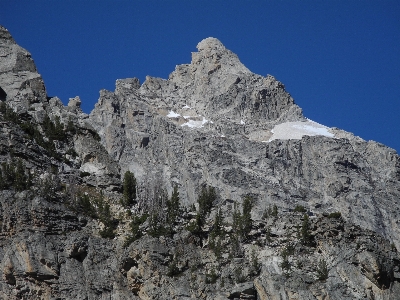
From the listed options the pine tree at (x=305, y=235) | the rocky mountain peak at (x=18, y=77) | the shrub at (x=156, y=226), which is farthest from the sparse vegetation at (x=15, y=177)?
the pine tree at (x=305, y=235)

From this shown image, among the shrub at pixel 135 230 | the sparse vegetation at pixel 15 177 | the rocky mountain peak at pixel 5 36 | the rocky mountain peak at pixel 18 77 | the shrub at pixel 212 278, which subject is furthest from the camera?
the rocky mountain peak at pixel 5 36

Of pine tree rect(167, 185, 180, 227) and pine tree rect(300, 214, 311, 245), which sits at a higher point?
pine tree rect(167, 185, 180, 227)

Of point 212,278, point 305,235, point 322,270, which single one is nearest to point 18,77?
point 212,278

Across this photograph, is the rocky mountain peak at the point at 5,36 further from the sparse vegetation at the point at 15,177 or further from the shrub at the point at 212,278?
the shrub at the point at 212,278

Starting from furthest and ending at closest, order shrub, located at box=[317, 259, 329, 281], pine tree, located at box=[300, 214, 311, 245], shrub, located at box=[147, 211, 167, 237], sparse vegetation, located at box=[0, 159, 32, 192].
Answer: sparse vegetation, located at box=[0, 159, 32, 192], shrub, located at box=[147, 211, 167, 237], pine tree, located at box=[300, 214, 311, 245], shrub, located at box=[317, 259, 329, 281]

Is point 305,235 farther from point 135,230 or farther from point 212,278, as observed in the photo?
point 135,230

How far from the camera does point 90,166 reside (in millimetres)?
78188

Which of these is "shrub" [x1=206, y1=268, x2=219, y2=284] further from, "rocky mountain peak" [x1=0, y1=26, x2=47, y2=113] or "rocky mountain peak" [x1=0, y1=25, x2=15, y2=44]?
"rocky mountain peak" [x1=0, y1=25, x2=15, y2=44]

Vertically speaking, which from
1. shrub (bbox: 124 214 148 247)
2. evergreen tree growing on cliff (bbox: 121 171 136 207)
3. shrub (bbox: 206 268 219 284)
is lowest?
shrub (bbox: 206 268 219 284)

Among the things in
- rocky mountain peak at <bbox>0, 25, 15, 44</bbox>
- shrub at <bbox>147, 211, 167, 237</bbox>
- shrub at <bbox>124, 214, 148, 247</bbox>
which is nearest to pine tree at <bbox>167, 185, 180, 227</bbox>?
shrub at <bbox>147, 211, 167, 237</bbox>

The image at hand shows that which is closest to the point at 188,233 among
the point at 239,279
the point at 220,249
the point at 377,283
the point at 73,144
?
A: the point at 220,249

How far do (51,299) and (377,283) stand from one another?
88.1 ft

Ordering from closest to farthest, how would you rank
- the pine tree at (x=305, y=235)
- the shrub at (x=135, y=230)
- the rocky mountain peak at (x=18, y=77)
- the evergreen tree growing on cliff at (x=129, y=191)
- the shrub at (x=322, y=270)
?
1. the shrub at (x=322, y=270)
2. the shrub at (x=135, y=230)
3. the pine tree at (x=305, y=235)
4. the evergreen tree growing on cliff at (x=129, y=191)
5. the rocky mountain peak at (x=18, y=77)

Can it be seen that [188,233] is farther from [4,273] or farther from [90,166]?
[90,166]
